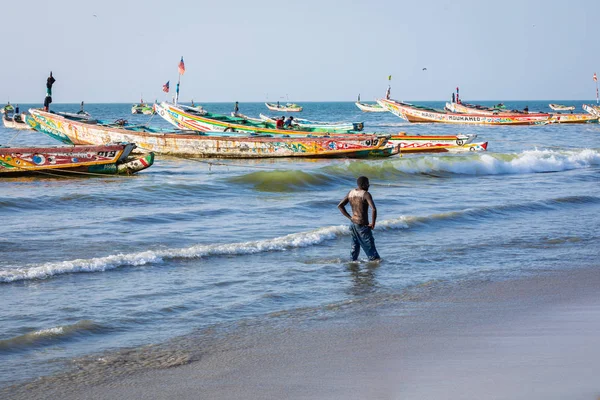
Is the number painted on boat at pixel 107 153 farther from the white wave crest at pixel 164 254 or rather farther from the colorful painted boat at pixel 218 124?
the white wave crest at pixel 164 254

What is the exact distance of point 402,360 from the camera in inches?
257

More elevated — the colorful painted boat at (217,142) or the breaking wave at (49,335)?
the colorful painted boat at (217,142)

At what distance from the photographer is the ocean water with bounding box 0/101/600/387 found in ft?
26.3

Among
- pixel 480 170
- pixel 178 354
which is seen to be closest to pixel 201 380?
pixel 178 354

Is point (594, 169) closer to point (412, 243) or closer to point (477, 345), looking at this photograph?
point (412, 243)

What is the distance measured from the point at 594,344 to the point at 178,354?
354 centimetres

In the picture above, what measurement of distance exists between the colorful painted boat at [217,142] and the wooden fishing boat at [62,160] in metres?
5.44

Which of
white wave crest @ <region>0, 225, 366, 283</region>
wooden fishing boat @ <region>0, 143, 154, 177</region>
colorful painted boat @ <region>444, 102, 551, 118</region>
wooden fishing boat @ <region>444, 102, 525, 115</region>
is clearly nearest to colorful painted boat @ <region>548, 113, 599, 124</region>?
colorful painted boat @ <region>444, 102, 551, 118</region>

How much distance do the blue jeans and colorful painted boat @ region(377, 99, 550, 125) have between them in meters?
46.4

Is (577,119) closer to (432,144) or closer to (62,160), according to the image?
(432,144)

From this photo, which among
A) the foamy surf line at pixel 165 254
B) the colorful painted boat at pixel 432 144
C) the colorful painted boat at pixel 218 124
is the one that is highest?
the colorful painted boat at pixel 218 124

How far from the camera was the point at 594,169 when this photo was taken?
2894cm

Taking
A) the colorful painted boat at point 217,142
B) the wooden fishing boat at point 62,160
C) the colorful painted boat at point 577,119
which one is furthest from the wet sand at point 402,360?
the colorful painted boat at point 577,119

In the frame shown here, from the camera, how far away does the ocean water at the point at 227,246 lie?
8.02m
